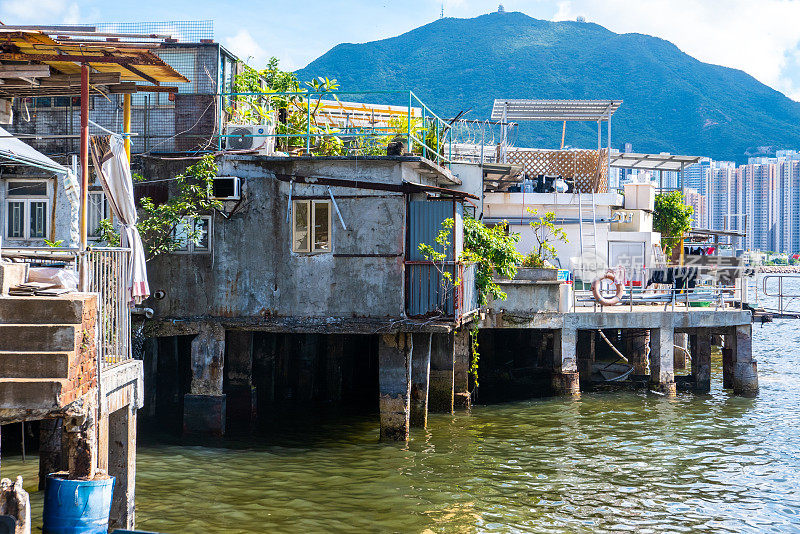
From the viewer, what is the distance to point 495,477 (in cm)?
1529

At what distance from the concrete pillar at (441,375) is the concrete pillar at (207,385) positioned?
211 inches

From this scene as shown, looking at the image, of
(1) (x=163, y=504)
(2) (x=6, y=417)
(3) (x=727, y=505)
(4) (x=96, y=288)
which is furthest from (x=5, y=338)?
(3) (x=727, y=505)

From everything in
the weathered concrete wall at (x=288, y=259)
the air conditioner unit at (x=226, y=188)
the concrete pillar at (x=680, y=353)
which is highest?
the air conditioner unit at (x=226, y=188)

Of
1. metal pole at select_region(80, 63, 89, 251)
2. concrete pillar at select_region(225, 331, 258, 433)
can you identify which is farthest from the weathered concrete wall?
metal pole at select_region(80, 63, 89, 251)

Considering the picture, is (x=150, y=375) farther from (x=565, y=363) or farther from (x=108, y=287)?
(x=565, y=363)

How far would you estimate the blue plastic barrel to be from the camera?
9234mm

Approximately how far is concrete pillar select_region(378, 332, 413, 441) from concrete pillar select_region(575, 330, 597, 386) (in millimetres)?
9696

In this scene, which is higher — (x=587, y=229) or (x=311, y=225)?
(x=587, y=229)

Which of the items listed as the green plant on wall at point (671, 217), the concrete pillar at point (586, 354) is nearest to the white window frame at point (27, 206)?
the concrete pillar at point (586, 354)

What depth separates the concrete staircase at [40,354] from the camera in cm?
830

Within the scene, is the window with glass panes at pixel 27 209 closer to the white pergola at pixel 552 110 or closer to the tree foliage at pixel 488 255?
the tree foliage at pixel 488 255

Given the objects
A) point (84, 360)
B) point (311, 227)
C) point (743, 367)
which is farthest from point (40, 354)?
point (743, 367)

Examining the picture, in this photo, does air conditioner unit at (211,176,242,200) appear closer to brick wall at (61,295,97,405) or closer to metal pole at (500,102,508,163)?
brick wall at (61,295,97,405)

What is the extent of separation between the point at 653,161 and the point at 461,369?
68.6 feet
